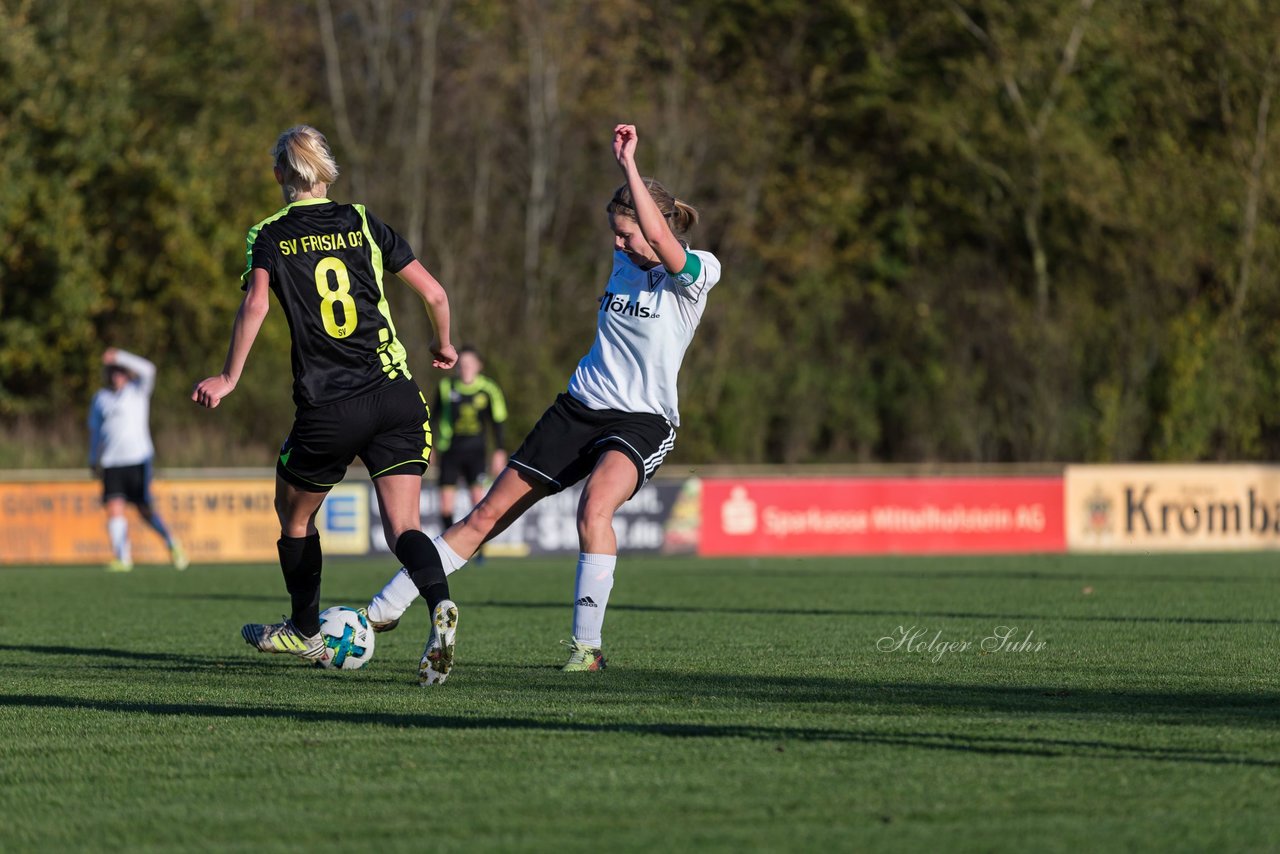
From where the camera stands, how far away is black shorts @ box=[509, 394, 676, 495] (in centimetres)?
740

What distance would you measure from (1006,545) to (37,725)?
1978 cm

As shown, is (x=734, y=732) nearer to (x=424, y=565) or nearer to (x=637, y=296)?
(x=424, y=565)

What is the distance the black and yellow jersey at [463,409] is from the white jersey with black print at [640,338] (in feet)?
37.3

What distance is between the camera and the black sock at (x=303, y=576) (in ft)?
24.4

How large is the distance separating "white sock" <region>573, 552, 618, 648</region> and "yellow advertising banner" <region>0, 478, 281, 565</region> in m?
15.5

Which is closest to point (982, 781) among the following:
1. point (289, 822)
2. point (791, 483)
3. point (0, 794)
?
point (289, 822)

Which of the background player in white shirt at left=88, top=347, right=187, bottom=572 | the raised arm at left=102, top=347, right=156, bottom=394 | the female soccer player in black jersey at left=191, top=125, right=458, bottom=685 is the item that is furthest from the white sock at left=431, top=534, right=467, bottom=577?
the background player in white shirt at left=88, top=347, right=187, bottom=572

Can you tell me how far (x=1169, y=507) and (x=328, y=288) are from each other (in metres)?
19.7

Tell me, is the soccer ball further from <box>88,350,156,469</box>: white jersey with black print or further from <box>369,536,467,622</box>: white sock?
<box>88,350,156,469</box>: white jersey with black print

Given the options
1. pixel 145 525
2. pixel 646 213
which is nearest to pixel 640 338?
pixel 646 213

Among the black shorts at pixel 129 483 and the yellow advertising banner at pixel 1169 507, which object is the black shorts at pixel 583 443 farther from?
the yellow advertising banner at pixel 1169 507

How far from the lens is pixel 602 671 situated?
7305 millimetres

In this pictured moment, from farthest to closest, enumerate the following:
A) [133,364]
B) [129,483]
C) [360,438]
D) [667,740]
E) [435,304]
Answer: [129,483] < [133,364] < [435,304] < [360,438] < [667,740]
